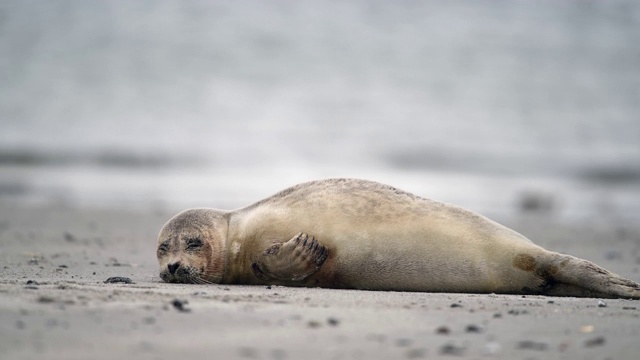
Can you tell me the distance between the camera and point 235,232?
6.31m

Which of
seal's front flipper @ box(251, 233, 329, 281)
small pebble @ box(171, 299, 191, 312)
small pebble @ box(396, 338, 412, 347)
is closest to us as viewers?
small pebble @ box(396, 338, 412, 347)

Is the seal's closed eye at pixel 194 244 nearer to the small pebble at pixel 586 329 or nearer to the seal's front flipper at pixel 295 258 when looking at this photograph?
the seal's front flipper at pixel 295 258

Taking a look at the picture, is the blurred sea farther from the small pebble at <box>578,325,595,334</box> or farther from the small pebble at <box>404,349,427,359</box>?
the small pebble at <box>404,349,427,359</box>

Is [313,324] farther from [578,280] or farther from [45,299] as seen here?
[578,280]

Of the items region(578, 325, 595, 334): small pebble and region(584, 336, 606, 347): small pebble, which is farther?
region(578, 325, 595, 334): small pebble

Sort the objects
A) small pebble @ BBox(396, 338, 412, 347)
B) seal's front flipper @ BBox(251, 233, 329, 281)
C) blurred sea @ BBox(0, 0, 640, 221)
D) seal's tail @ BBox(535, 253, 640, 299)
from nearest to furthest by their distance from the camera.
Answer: small pebble @ BBox(396, 338, 412, 347) → seal's tail @ BBox(535, 253, 640, 299) → seal's front flipper @ BBox(251, 233, 329, 281) → blurred sea @ BBox(0, 0, 640, 221)

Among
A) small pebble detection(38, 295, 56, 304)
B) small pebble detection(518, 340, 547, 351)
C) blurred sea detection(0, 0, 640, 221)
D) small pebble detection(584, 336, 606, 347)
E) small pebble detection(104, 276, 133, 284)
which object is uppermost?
blurred sea detection(0, 0, 640, 221)

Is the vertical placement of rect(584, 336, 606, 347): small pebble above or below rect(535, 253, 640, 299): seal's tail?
below

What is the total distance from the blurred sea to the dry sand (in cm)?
883

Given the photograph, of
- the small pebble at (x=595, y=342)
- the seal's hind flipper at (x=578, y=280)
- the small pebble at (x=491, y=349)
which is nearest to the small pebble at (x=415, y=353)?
the small pebble at (x=491, y=349)

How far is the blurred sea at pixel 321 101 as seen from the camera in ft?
61.2

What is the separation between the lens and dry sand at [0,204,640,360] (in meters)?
3.68

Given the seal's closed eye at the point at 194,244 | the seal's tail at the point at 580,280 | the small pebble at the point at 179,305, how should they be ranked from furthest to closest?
the seal's closed eye at the point at 194,244 → the seal's tail at the point at 580,280 → the small pebble at the point at 179,305

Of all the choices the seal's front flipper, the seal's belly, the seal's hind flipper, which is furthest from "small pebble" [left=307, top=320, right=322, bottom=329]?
the seal's hind flipper
